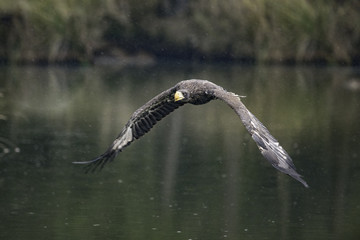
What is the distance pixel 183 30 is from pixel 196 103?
2436 cm

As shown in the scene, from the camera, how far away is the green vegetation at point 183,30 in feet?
117

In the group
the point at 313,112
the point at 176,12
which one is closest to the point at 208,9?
the point at 176,12

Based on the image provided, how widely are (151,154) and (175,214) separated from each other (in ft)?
19.3

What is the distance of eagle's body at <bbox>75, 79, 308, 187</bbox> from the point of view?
38.9 feet

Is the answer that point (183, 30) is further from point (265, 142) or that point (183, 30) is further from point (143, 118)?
point (265, 142)

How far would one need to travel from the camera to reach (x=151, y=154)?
2342 centimetres

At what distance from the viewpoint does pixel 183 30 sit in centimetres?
3775

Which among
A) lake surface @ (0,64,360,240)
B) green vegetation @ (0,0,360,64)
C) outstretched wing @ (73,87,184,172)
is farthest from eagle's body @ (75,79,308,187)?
green vegetation @ (0,0,360,64)

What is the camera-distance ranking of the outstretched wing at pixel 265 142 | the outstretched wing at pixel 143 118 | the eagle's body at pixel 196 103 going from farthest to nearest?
the outstretched wing at pixel 143 118
the eagle's body at pixel 196 103
the outstretched wing at pixel 265 142

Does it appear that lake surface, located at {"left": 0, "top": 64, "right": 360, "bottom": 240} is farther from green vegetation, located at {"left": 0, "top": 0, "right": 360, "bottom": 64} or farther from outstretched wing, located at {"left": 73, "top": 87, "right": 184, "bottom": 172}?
outstretched wing, located at {"left": 73, "top": 87, "right": 184, "bottom": 172}

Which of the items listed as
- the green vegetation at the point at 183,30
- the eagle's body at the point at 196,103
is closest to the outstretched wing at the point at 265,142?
the eagle's body at the point at 196,103

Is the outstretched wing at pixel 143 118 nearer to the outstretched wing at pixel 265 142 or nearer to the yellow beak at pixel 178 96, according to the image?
the yellow beak at pixel 178 96

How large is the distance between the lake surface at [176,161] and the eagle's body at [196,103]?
2.46 metres

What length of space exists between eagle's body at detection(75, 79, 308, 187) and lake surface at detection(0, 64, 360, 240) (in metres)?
2.46
